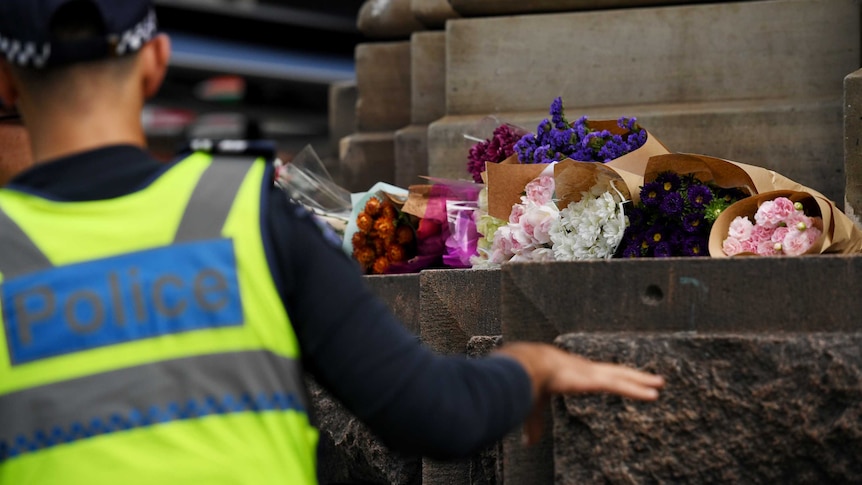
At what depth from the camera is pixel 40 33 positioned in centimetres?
186

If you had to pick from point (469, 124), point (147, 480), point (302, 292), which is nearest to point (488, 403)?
point (302, 292)

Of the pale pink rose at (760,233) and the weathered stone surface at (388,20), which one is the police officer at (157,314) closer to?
the pale pink rose at (760,233)

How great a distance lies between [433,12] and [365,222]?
7.25 ft

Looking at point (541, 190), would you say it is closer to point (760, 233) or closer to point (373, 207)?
point (760, 233)

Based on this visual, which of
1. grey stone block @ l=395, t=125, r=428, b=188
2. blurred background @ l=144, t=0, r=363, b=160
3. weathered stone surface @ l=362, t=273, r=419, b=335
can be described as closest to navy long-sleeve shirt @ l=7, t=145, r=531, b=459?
weathered stone surface @ l=362, t=273, r=419, b=335

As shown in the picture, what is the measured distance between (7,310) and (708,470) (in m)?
1.76

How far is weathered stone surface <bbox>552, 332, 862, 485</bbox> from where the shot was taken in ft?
9.26

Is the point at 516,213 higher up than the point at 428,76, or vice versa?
the point at 428,76

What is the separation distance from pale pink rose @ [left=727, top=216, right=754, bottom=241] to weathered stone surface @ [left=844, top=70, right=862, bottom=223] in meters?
1.00

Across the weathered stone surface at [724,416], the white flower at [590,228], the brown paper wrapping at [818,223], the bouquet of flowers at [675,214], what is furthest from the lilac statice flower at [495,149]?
the weathered stone surface at [724,416]

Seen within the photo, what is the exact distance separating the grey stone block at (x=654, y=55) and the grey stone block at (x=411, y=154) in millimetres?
547

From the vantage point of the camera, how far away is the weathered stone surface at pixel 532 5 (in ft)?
19.9

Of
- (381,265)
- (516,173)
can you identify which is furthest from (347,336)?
(381,265)

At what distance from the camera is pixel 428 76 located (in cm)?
700
